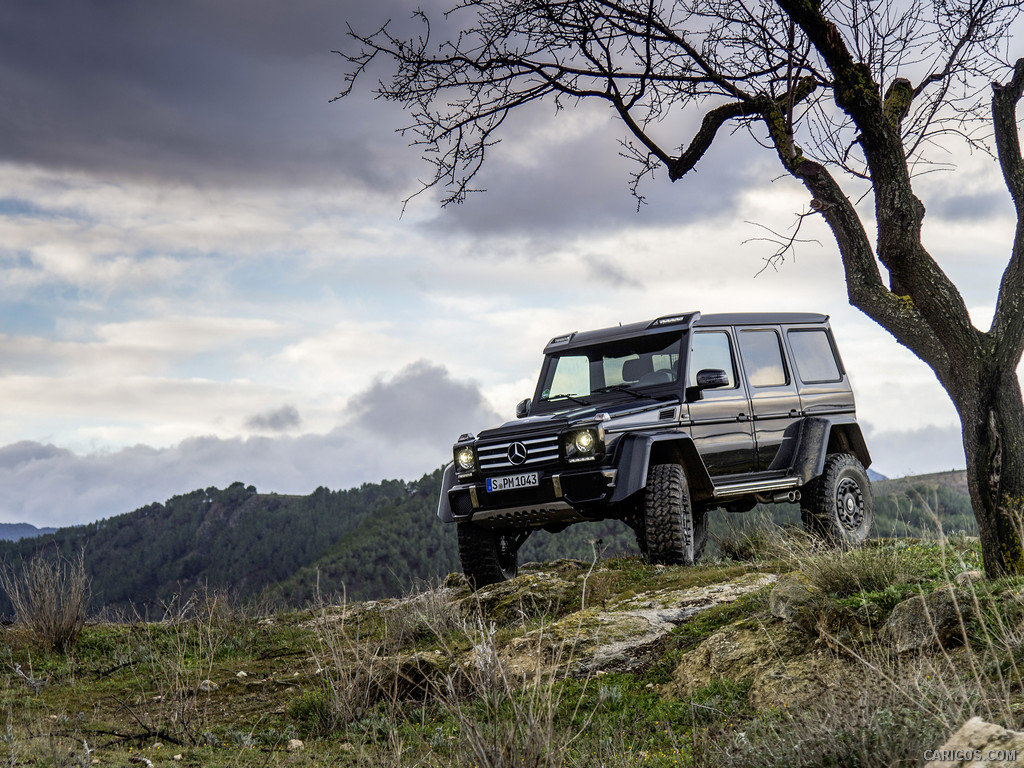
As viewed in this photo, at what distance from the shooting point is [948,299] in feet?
18.2

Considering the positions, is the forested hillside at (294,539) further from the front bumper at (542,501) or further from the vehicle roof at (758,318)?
the front bumper at (542,501)

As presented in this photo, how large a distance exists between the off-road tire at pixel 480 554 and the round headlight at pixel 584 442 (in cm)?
149

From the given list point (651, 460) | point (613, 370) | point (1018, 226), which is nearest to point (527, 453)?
point (651, 460)

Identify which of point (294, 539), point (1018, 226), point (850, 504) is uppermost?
point (1018, 226)

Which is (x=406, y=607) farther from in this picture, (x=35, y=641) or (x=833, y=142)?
(x=833, y=142)

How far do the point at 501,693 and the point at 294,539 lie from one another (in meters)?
89.8

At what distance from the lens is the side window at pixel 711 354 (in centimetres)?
831

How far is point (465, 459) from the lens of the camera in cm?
795

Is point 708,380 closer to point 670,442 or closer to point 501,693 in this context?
point 670,442

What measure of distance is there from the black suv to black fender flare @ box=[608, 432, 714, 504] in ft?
0.04

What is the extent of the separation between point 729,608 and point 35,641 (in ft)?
21.1

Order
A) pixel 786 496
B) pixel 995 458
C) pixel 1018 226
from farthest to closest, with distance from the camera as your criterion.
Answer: pixel 786 496, pixel 1018 226, pixel 995 458

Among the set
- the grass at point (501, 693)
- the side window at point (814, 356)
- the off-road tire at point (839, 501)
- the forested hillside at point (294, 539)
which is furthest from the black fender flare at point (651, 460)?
the forested hillside at point (294, 539)

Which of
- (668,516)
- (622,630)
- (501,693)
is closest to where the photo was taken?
(501,693)
